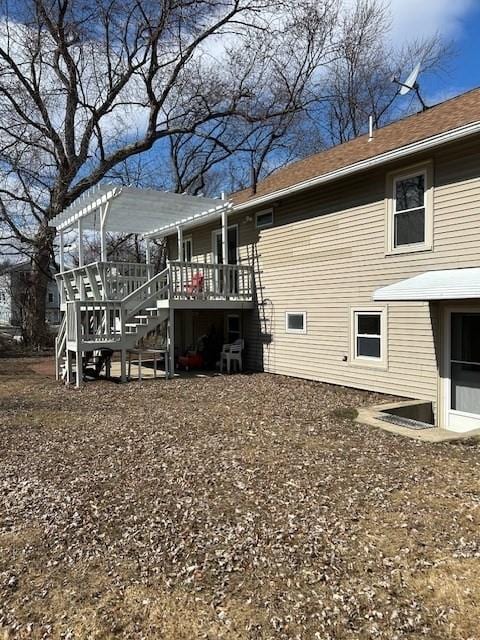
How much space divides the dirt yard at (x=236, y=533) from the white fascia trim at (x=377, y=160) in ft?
15.1

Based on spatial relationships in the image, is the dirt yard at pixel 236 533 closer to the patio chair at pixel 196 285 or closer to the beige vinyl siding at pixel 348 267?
the beige vinyl siding at pixel 348 267

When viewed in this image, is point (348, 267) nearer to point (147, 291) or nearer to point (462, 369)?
point (462, 369)

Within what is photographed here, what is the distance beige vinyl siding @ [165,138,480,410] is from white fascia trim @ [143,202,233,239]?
77 cm

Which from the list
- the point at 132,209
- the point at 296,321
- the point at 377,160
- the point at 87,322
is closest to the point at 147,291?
the point at 87,322

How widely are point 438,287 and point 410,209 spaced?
2.09 m

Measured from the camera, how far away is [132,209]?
13.3 m

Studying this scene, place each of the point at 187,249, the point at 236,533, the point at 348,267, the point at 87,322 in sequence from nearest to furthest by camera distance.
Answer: the point at 236,533, the point at 348,267, the point at 87,322, the point at 187,249

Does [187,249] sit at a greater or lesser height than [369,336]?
greater

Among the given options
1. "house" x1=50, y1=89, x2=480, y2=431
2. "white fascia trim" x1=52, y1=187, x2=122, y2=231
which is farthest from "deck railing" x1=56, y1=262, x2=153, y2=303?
"white fascia trim" x1=52, y1=187, x2=122, y2=231

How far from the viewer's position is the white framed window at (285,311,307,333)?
11259 millimetres

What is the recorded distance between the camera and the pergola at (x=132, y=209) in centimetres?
1159

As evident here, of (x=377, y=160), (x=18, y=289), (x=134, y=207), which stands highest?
(x=134, y=207)

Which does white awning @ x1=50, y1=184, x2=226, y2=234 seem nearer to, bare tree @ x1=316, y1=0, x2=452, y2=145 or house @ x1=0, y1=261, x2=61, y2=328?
house @ x1=0, y1=261, x2=61, y2=328

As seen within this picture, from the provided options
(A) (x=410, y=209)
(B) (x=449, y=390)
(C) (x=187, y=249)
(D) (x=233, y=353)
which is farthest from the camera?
(C) (x=187, y=249)
